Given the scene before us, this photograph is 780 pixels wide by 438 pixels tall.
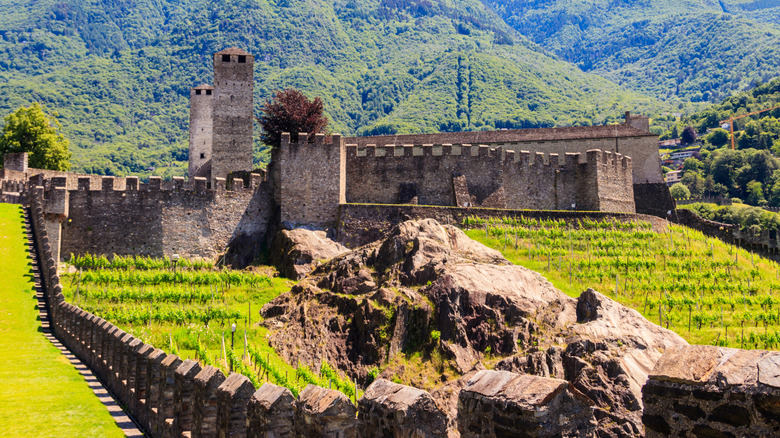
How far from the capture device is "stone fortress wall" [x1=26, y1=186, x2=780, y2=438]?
594 cm

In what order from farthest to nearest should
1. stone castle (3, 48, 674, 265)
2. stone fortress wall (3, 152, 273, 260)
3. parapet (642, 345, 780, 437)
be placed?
stone castle (3, 48, 674, 265) → stone fortress wall (3, 152, 273, 260) → parapet (642, 345, 780, 437)

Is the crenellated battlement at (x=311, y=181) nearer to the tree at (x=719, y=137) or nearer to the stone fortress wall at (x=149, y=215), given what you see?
the stone fortress wall at (x=149, y=215)

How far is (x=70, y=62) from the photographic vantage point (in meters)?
158

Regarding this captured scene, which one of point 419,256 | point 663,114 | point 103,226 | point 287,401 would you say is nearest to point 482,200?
point 419,256

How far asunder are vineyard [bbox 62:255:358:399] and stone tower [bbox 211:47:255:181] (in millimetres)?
10995

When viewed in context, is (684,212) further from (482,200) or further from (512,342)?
(512,342)

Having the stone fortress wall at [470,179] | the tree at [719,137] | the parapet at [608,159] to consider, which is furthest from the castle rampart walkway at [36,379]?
the tree at [719,137]

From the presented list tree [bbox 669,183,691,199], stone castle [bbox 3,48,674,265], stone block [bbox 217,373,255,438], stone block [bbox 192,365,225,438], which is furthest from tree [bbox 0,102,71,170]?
tree [bbox 669,183,691,199]

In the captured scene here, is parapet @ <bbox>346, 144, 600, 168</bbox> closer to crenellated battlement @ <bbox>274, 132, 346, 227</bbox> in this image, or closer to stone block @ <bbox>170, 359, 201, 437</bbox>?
crenellated battlement @ <bbox>274, 132, 346, 227</bbox>

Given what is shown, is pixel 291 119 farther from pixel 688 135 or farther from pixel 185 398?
pixel 688 135

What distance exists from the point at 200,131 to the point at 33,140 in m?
11.5

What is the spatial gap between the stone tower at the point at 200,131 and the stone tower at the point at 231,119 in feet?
22.7

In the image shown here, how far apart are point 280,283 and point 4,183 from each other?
60.1 feet

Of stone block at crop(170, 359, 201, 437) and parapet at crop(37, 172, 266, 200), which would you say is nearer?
stone block at crop(170, 359, 201, 437)
